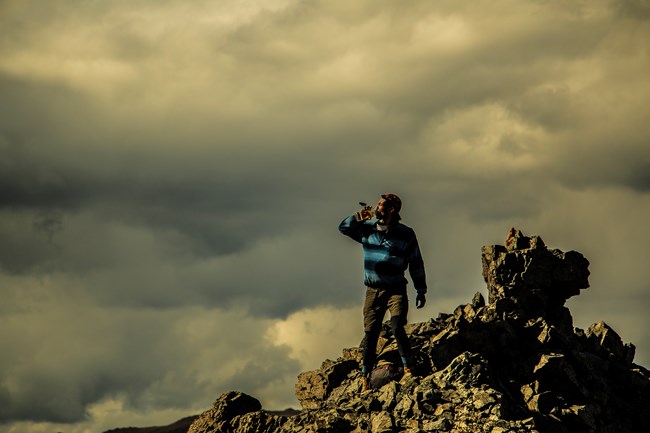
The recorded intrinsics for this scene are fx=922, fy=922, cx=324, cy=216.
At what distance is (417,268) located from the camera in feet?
91.3

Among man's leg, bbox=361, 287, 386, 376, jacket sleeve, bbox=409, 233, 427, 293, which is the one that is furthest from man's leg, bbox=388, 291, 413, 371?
jacket sleeve, bbox=409, 233, 427, 293

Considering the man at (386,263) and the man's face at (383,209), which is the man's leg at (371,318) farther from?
the man's face at (383,209)

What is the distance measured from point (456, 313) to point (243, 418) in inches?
343

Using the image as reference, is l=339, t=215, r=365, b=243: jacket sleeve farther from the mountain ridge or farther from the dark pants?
A: the mountain ridge

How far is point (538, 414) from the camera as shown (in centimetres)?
2669

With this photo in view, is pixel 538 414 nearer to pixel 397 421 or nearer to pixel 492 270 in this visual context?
pixel 397 421

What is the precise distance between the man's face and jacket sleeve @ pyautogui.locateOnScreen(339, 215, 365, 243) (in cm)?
71

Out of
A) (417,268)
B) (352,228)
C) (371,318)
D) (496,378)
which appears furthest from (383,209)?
(496,378)

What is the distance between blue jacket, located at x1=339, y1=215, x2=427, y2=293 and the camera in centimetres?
2753

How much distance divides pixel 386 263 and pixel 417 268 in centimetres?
102

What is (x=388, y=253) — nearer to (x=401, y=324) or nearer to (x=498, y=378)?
(x=401, y=324)

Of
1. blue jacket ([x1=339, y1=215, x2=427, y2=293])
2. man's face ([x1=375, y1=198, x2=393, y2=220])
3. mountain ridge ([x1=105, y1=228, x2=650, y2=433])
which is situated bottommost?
mountain ridge ([x1=105, y1=228, x2=650, y2=433])

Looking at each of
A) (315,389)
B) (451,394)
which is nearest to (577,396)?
(451,394)

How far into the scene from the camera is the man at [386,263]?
1077 inches
